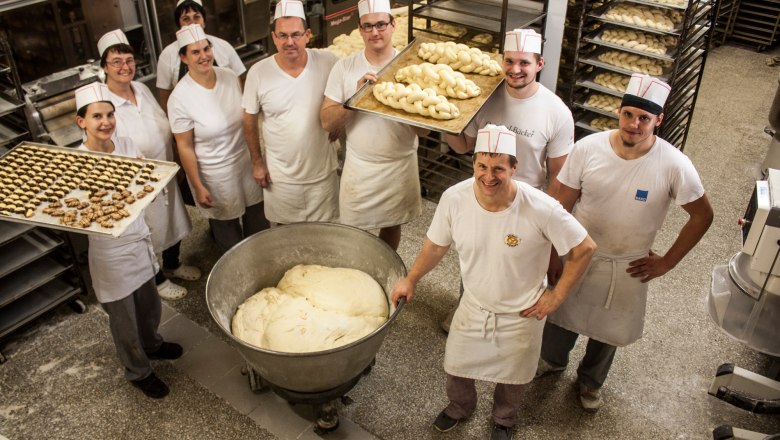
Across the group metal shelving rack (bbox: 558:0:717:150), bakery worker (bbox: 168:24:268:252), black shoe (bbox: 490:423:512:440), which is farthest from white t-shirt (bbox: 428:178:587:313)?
metal shelving rack (bbox: 558:0:717:150)

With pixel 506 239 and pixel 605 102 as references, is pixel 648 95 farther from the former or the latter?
pixel 605 102

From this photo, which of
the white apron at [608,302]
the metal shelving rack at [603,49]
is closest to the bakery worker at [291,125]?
the white apron at [608,302]

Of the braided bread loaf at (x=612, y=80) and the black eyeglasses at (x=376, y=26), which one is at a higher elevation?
the black eyeglasses at (x=376, y=26)

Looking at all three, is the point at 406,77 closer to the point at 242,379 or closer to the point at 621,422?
the point at 242,379

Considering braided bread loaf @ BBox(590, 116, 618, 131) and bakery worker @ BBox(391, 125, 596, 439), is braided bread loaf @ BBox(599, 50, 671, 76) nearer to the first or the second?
braided bread loaf @ BBox(590, 116, 618, 131)

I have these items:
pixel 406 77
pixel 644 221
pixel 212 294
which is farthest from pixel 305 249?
pixel 644 221

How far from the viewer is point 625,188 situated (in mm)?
2488

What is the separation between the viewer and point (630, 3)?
4.48 meters

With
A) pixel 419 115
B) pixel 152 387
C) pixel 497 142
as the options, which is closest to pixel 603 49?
pixel 419 115

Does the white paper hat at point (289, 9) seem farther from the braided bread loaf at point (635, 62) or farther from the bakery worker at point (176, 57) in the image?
the braided bread loaf at point (635, 62)

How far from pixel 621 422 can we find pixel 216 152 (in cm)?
243

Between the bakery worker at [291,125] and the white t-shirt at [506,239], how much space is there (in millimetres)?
1089

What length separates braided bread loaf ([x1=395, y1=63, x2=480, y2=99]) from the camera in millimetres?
2932

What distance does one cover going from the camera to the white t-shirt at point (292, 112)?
3158mm
